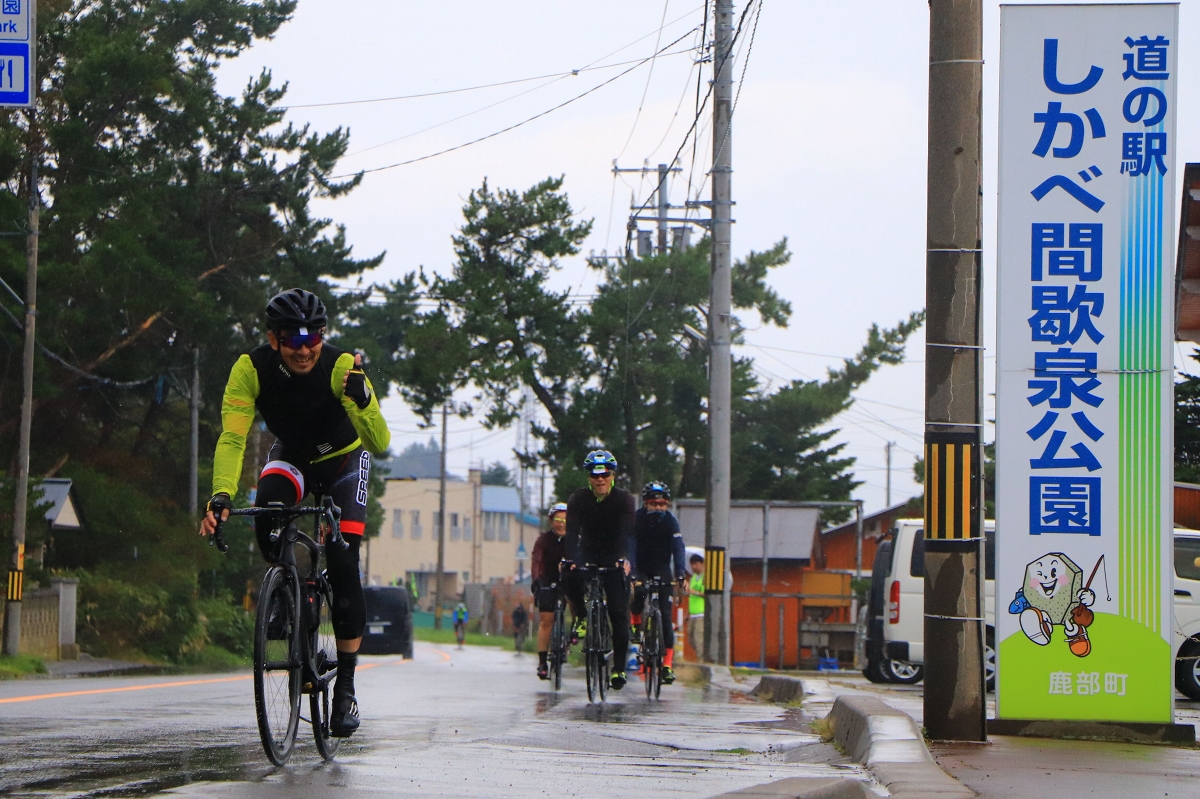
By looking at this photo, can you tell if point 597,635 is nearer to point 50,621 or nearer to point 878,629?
point 878,629

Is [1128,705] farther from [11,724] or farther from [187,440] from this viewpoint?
[187,440]

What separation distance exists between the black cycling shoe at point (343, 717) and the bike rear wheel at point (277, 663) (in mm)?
172

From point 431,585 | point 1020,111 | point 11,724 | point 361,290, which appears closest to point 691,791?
point 11,724

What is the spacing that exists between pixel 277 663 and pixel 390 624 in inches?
1226

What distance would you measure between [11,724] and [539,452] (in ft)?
120

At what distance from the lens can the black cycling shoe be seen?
19.1ft

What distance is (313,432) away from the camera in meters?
5.80

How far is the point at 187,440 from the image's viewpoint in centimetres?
4228

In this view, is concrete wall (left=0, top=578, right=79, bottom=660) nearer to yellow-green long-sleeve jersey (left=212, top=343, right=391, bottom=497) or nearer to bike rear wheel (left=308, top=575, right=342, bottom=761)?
bike rear wheel (left=308, top=575, right=342, bottom=761)

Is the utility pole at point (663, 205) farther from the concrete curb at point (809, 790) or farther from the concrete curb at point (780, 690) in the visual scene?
the concrete curb at point (809, 790)

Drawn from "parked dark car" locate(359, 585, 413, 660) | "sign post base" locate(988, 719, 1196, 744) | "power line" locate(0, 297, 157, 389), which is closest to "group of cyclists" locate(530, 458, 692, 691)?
"sign post base" locate(988, 719, 1196, 744)

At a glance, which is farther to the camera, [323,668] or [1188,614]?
[1188,614]

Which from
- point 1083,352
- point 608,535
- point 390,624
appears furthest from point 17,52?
point 390,624

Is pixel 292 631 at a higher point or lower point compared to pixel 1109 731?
higher
